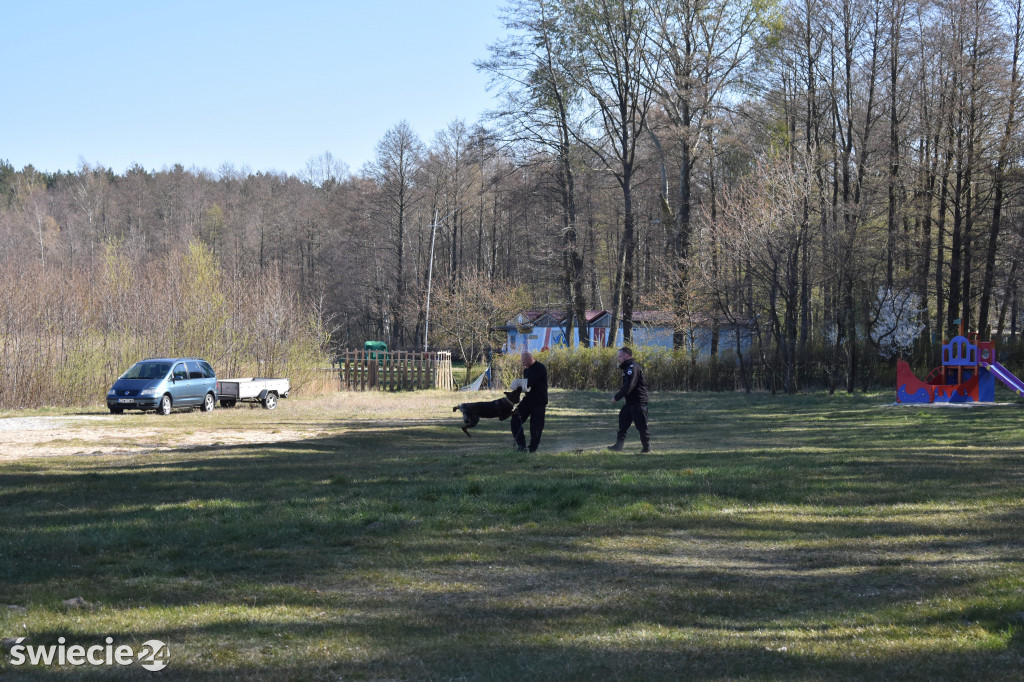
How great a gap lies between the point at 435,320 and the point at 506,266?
68.9ft

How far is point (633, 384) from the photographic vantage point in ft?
52.1

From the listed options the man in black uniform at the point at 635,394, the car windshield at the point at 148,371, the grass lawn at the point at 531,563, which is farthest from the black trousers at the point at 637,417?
the car windshield at the point at 148,371

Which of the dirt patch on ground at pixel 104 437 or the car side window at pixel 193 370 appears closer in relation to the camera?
the dirt patch on ground at pixel 104 437

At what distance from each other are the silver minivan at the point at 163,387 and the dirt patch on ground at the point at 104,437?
201cm

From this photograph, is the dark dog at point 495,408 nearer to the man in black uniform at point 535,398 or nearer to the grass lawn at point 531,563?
the man in black uniform at point 535,398

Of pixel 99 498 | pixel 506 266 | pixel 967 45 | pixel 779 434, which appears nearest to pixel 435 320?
pixel 506 266

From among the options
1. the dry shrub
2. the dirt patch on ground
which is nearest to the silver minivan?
the dirt patch on ground

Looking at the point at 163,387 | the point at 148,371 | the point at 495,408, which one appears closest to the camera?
the point at 495,408

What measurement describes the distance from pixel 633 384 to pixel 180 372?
55.1 ft

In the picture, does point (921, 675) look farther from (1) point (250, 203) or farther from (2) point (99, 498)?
(1) point (250, 203)

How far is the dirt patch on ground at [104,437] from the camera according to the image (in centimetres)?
1731

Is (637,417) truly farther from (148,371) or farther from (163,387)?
(148,371)

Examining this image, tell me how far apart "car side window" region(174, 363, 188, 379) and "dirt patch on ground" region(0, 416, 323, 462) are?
10.7 feet

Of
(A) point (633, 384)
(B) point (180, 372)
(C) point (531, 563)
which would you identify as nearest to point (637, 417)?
(A) point (633, 384)
